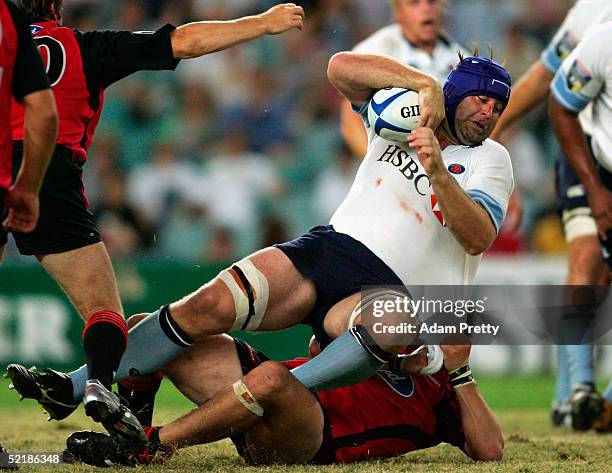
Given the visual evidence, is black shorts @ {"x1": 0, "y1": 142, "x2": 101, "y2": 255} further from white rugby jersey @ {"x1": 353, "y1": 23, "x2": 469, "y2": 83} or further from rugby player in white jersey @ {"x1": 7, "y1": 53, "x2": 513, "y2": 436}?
white rugby jersey @ {"x1": 353, "y1": 23, "x2": 469, "y2": 83}

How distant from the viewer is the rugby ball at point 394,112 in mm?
4789

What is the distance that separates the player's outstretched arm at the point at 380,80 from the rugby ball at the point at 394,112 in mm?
33

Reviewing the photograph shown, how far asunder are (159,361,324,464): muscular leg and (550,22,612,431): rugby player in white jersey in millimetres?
2535

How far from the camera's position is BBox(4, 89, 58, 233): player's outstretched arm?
404 cm

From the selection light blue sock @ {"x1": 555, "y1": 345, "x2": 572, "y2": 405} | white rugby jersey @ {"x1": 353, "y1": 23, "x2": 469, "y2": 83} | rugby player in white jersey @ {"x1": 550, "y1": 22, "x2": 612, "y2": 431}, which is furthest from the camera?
white rugby jersey @ {"x1": 353, "y1": 23, "x2": 469, "y2": 83}

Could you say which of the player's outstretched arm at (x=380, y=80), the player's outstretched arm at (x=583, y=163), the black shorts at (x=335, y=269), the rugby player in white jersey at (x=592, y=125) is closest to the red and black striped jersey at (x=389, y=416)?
the black shorts at (x=335, y=269)

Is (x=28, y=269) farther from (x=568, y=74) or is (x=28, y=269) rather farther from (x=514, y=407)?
(x=568, y=74)

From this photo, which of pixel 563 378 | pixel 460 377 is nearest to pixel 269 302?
pixel 460 377

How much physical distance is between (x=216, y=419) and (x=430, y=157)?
1.27 meters

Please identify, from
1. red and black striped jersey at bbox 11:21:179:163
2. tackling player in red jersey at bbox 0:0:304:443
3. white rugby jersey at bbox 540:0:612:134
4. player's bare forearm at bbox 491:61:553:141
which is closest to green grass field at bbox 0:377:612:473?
tackling player in red jersey at bbox 0:0:304:443

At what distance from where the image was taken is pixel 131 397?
16.1 feet

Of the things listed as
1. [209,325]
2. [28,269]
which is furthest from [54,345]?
[209,325]

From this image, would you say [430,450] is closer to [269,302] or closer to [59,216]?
[269,302]

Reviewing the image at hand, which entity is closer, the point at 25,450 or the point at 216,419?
the point at 216,419
